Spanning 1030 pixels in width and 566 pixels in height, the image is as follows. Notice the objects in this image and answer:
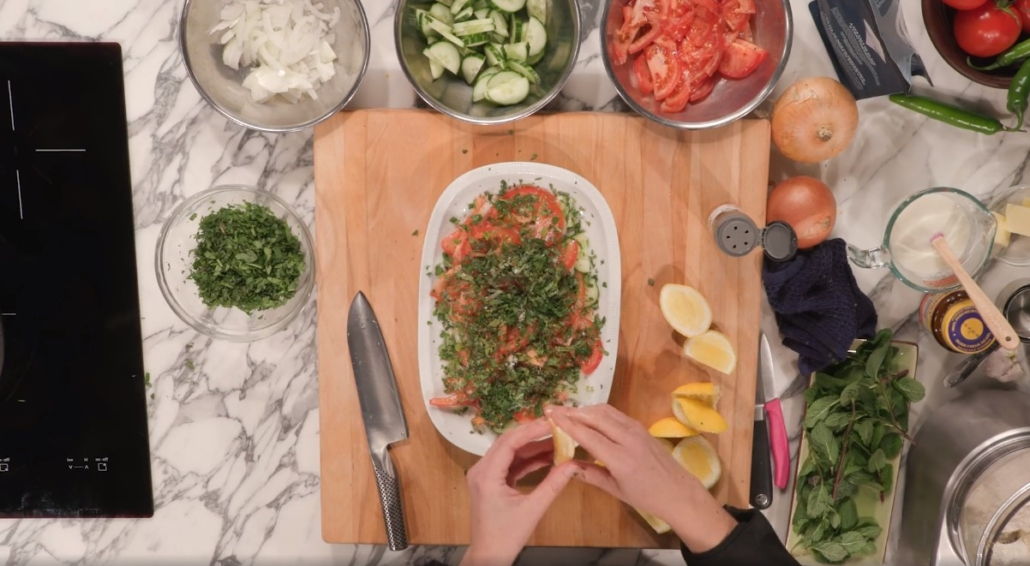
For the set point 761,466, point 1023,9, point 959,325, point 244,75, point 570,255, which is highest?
point 1023,9

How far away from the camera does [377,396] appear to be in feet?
5.28

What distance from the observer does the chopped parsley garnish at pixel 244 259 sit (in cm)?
154

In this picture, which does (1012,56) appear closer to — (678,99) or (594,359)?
(678,99)

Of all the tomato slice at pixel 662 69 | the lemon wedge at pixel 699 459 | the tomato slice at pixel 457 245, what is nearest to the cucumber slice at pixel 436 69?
the tomato slice at pixel 457 245

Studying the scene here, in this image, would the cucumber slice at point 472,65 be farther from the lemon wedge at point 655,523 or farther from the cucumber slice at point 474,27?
the lemon wedge at point 655,523

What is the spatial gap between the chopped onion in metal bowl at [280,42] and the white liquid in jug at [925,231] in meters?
1.29

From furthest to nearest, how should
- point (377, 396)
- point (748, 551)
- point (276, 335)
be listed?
point (276, 335) < point (377, 396) < point (748, 551)

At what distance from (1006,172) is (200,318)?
1928 millimetres

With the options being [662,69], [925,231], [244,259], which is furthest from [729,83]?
[244,259]

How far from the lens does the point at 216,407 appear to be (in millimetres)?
1741

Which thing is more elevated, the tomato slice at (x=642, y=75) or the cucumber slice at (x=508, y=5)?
the cucumber slice at (x=508, y=5)

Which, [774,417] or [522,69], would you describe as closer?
[522,69]

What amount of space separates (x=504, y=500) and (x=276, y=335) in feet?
2.27

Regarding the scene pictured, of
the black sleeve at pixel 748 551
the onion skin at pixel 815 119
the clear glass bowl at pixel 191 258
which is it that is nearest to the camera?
the black sleeve at pixel 748 551
